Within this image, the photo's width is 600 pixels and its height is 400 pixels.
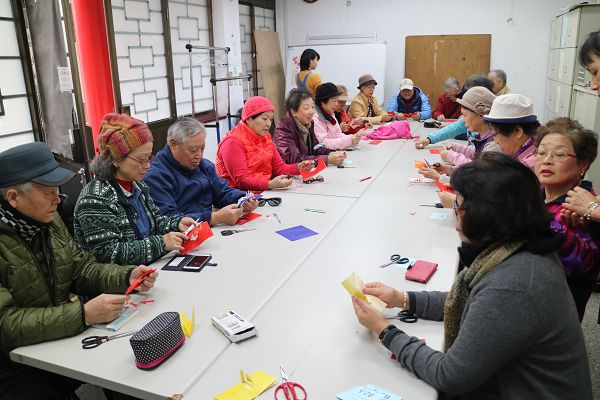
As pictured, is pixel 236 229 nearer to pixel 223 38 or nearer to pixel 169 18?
pixel 169 18

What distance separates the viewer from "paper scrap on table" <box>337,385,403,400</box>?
1161mm

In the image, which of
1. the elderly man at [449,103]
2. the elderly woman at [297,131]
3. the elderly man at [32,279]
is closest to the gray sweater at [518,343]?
Answer: the elderly man at [32,279]

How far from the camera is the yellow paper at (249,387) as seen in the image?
118 cm

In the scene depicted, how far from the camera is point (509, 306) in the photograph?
3.51 ft

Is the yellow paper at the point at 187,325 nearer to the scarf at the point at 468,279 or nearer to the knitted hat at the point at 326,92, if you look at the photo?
the scarf at the point at 468,279

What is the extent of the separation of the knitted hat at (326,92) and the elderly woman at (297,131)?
0.55m

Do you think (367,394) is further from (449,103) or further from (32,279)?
(449,103)

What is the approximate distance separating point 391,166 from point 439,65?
4728 mm

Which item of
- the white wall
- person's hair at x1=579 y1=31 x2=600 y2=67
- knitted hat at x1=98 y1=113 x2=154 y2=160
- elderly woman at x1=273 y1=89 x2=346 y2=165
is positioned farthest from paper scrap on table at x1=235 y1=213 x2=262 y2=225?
the white wall

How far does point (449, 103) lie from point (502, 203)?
18.0 feet

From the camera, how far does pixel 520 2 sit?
7.14m

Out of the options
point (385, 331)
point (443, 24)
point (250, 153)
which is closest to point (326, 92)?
point (250, 153)

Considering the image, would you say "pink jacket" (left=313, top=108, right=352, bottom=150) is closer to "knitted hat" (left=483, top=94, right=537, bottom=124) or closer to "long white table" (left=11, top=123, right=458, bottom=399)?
"long white table" (left=11, top=123, right=458, bottom=399)

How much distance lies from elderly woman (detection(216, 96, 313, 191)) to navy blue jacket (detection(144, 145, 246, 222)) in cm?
30
